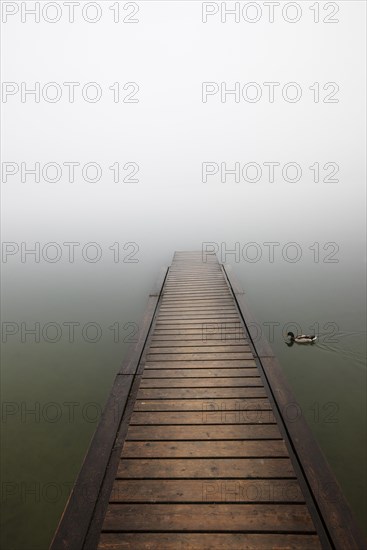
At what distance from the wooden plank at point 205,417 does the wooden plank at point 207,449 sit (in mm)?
302

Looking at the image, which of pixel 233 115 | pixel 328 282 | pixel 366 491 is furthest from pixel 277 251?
pixel 233 115

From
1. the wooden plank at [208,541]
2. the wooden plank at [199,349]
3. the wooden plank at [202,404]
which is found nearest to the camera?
the wooden plank at [208,541]

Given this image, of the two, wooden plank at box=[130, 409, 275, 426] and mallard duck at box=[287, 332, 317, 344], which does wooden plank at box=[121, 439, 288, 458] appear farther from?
mallard duck at box=[287, 332, 317, 344]

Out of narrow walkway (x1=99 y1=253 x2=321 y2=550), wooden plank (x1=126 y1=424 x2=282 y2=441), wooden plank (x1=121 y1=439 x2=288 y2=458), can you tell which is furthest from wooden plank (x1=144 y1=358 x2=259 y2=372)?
wooden plank (x1=121 y1=439 x2=288 y2=458)

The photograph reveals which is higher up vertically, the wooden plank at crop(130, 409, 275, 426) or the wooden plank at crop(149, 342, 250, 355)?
the wooden plank at crop(149, 342, 250, 355)

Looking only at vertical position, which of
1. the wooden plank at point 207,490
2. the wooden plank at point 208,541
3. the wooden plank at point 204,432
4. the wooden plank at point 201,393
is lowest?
the wooden plank at point 208,541

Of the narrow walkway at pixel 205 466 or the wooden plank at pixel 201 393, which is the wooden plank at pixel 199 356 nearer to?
the narrow walkway at pixel 205 466

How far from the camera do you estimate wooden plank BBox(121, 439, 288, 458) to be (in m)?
3.31

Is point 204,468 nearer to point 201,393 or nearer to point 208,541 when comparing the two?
point 208,541

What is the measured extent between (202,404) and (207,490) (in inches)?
48.5

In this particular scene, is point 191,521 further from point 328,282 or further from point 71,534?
point 328,282

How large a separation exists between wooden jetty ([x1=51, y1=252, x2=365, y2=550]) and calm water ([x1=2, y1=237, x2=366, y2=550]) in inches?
49.1

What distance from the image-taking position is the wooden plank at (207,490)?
284 centimetres

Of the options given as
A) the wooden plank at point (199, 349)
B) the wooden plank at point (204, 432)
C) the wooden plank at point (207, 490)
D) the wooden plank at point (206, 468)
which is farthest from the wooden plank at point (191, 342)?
the wooden plank at point (207, 490)
